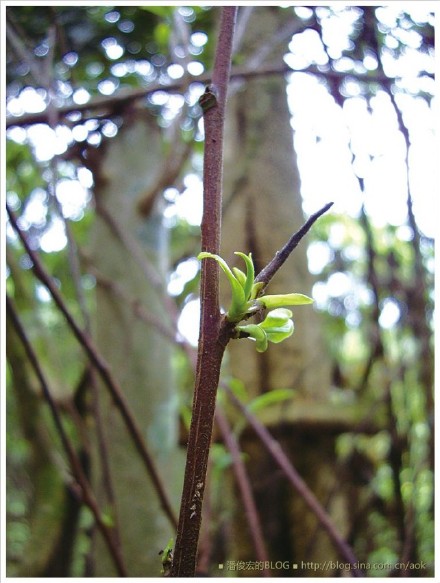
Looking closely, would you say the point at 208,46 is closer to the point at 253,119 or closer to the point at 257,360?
the point at 253,119

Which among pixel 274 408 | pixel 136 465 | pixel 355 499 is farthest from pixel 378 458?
pixel 136 465

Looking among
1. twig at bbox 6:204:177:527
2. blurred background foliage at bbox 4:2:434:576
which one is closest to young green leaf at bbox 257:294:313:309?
twig at bbox 6:204:177:527

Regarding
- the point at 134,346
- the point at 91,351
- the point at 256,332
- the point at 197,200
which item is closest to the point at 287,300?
the point at 256,332

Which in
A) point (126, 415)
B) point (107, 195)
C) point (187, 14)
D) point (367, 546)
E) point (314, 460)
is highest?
point (187, 14)

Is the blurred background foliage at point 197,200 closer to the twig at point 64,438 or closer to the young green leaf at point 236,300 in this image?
the twig at point 64,438

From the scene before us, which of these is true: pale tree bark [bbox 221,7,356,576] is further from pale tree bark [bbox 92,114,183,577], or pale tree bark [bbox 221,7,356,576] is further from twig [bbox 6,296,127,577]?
twig [bbox 6,296,127,577]

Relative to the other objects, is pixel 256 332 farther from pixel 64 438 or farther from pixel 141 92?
pixel 141 92
